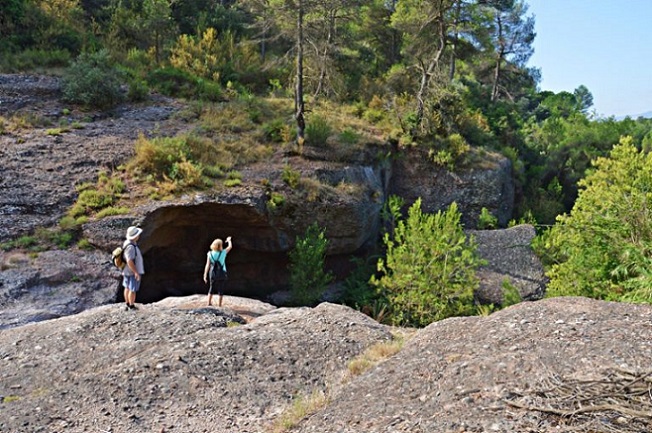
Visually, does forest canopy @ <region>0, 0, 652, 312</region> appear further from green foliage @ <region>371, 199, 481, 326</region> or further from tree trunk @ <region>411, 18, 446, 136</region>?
green foliage @ <region>371, 199, 481, 326</region>

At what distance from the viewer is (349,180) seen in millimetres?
16938

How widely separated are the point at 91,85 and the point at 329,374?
16487 mm

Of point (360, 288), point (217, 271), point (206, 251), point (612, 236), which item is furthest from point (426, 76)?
point (217, 271)

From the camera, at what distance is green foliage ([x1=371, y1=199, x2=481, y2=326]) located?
12258mm

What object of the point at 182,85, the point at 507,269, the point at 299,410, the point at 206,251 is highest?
the point at 182,85

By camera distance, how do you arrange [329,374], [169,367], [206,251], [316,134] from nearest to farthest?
[169,367]
[329,374]
[206,251]
[316,134]

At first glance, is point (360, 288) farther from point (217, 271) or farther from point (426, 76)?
point (426, 76)

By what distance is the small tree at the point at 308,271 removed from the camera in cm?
1385

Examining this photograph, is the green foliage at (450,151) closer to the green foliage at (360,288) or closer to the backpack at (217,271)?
the green foliage at (360,288)

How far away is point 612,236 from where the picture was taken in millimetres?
9008

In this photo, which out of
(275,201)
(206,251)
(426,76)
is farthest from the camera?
(426,76)

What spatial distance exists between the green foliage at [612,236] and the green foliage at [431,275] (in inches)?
85.1

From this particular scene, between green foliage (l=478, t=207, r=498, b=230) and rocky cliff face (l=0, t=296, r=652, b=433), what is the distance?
14142mm

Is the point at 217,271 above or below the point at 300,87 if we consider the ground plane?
below
